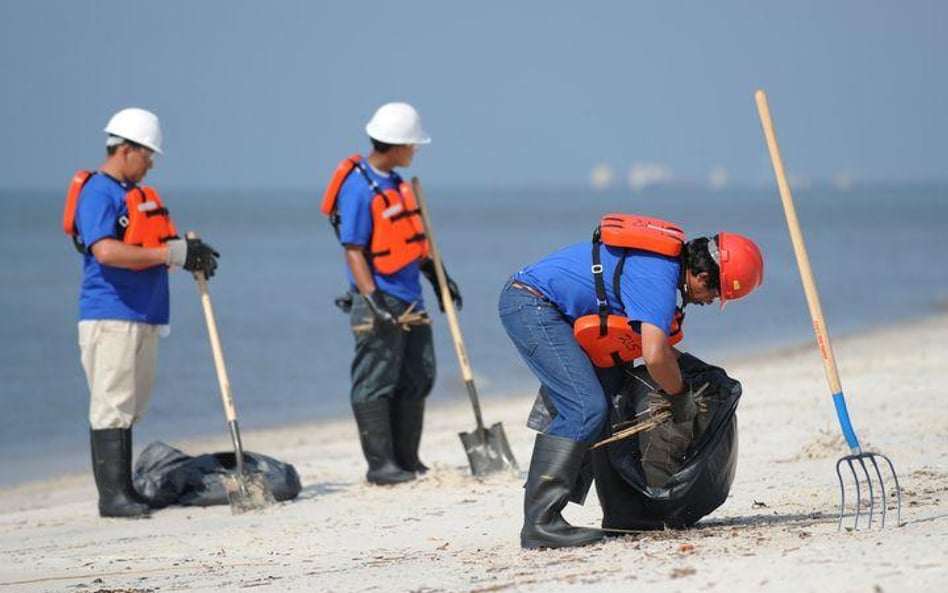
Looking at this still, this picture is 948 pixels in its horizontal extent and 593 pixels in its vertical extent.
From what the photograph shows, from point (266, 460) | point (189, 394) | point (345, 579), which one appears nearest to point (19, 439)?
point (189, 394)

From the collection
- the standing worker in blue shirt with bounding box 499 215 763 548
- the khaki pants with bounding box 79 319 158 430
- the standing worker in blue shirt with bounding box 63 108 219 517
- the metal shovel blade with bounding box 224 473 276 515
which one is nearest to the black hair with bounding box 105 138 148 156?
the standing worker in blue shirt with bounding box 63 108 219 517

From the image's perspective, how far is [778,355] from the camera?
18000mm

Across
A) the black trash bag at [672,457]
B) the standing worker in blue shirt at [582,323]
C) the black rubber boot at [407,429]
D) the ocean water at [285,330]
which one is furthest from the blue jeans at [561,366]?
the ocean water at [285,330]

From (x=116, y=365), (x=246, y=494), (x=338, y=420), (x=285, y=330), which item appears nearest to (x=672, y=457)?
(x=246, y=494)

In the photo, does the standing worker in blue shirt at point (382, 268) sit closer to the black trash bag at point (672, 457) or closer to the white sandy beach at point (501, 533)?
the white sandy beach at point (501, 533)

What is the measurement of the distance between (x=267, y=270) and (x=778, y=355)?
77.3 feet

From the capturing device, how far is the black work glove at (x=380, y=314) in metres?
9.13

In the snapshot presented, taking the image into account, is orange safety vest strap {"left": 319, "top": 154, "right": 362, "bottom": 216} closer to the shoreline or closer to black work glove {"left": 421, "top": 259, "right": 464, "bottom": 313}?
black work glove {"left": 421, "top": 259, "right": 464, "bottom": 313}

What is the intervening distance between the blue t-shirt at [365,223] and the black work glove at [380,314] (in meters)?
0.13

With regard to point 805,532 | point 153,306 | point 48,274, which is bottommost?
point 805,532

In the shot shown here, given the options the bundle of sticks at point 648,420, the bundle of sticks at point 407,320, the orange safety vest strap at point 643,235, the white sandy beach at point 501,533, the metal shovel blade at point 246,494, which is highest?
the orange safety vest strap at point 643,235

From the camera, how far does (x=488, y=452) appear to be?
926cm

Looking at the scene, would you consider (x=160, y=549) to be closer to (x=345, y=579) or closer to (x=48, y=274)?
(x=345, y=579)

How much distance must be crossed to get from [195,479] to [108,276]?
50.2 inches
